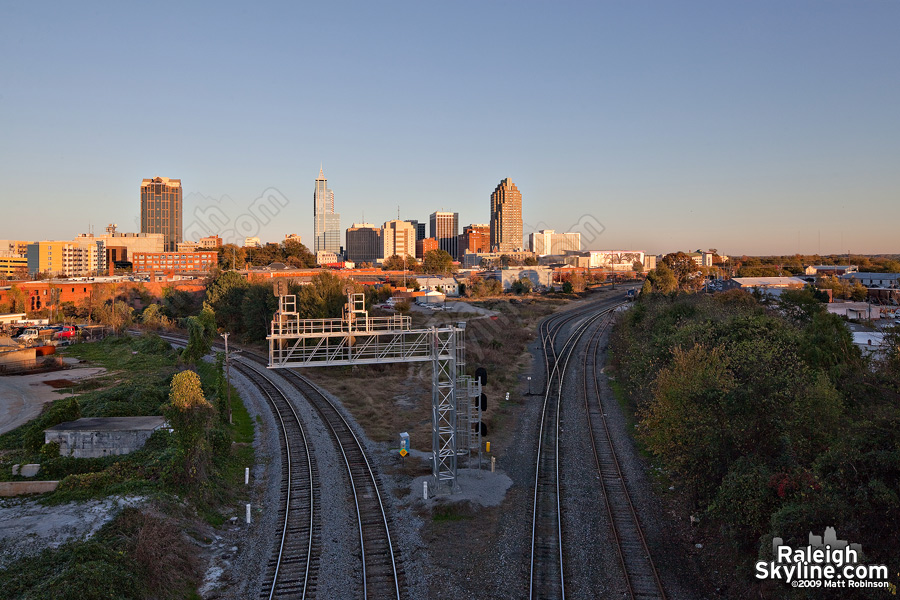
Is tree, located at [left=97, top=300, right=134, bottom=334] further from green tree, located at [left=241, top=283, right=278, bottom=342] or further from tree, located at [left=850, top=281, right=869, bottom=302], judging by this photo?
tree, located at [left=850, top=281, right=869, bottom=302]

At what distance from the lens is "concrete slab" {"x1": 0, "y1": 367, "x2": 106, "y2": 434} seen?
26719 millimetres

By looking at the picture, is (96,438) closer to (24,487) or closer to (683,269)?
(24,487)

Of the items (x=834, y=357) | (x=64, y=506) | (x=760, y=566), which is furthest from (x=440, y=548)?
(x=834, y=357)

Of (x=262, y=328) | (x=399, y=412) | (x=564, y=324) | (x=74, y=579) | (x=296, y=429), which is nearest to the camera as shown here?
(x=74, y=579)

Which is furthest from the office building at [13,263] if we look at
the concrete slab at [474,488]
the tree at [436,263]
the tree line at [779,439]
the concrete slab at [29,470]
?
the tree line at [779,439]

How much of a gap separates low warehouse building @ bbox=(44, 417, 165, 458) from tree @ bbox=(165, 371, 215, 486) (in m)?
4.38

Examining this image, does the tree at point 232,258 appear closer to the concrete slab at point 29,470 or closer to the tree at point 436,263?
the tree at point 436,263

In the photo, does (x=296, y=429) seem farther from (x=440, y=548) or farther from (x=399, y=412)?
(x=440, y=548)

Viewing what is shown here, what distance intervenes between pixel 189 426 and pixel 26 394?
76.1ft

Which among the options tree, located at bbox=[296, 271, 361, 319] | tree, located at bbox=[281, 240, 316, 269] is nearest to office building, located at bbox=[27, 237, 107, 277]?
tree, located at bbox=[281, 240, 316, 269]

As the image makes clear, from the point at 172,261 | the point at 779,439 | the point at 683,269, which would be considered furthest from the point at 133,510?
the point at 172,261

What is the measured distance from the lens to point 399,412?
2741 cm

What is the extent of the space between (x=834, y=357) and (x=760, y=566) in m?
14.0

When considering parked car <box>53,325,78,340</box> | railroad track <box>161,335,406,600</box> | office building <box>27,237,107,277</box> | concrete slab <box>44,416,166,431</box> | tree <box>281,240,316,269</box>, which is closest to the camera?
railroad track <box>161,335,406,600</box>
